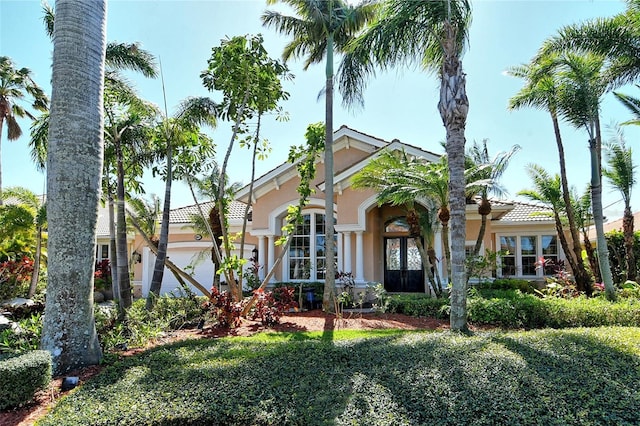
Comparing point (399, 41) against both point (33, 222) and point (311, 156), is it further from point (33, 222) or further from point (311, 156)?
point (33, 222)

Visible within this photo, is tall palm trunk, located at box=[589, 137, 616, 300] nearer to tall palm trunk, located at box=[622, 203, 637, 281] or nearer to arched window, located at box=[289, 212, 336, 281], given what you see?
tall palm trunk, located at box=[622, 203, 637, 281]

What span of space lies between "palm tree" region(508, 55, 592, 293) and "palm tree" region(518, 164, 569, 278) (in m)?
1.35

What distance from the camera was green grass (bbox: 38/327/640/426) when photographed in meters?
4.56

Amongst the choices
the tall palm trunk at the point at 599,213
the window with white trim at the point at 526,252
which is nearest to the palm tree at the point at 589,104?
the tall palm trunk at the point at 599,213

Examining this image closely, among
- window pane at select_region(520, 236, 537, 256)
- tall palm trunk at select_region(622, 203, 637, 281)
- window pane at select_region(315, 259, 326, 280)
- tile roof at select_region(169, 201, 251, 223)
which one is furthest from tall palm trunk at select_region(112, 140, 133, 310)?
window pane at select_region(520, 236, 537, 256)

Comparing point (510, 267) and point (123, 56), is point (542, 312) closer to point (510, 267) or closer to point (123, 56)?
point (510, 267)

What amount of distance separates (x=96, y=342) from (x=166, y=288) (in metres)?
14.9

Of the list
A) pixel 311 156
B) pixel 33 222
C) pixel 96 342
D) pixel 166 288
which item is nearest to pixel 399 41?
pixel 311 156

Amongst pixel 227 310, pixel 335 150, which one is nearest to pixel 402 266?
pixel 335 150

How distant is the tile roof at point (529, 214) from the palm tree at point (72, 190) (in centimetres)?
1708

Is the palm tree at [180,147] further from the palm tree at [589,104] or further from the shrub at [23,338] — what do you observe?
the palm tree at [589,104]

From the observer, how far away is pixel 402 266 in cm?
1792

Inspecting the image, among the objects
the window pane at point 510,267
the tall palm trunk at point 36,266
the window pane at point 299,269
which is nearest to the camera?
the tall palm trunk at point 36,266

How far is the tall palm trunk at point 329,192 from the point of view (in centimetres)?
1306
